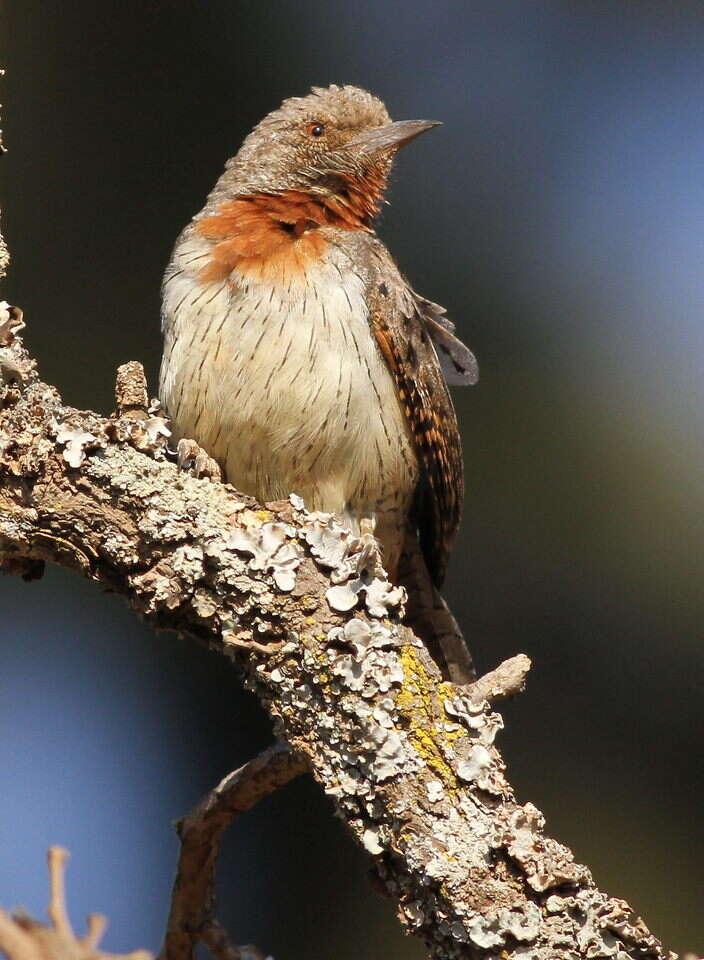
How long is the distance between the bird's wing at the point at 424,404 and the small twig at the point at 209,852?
1239 millimetres

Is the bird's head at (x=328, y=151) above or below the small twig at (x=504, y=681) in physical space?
above

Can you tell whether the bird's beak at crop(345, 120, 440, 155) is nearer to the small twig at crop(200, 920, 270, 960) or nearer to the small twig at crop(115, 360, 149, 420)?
the small twig at crop(115, 360, 149, 420)

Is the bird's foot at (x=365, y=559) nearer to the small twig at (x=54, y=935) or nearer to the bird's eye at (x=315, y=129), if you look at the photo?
the small twig at (x=54, y=935)

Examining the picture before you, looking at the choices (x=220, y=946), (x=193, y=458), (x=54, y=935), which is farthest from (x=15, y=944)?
(x=193, y=458)

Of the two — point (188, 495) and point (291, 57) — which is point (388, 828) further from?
point (291, 57)

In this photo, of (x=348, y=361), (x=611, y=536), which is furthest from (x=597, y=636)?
(x=348, y=361)

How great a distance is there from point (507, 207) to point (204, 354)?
130 inches

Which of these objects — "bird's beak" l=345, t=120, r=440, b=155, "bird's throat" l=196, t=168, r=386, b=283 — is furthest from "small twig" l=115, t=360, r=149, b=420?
"bird's beak" l=345, t=120, r=440, b=155

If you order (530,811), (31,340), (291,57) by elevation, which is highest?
(291,57)

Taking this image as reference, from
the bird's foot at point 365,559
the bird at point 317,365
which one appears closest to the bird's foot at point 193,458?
the bird at point 317,365

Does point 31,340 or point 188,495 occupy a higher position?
point 31,340

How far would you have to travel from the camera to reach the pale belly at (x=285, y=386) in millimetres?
3336

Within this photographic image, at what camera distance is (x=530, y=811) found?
2199 millimetres

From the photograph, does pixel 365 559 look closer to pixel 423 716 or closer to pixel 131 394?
pixel 423 716
